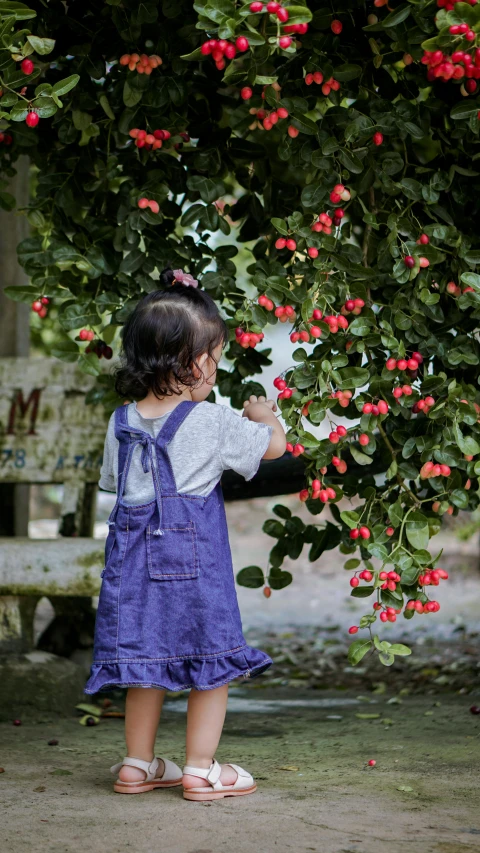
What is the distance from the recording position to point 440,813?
218 centimetres

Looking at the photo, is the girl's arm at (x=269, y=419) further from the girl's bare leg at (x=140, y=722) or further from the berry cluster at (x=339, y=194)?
the girl's bare leg at (x=140, y=722)

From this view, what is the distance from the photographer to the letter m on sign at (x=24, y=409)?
12.7ft

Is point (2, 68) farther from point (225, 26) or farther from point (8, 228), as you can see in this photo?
point (8, 228)

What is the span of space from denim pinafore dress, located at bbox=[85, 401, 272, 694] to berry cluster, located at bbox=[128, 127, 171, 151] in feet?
2.52

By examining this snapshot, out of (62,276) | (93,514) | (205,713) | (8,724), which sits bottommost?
(8,724)

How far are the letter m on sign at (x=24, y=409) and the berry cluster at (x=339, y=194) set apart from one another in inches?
71.1

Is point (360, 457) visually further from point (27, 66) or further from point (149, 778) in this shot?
point (27, 66)

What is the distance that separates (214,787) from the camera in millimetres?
2311

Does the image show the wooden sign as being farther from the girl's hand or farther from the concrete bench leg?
the girl's hand

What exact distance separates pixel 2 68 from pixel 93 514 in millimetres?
2100

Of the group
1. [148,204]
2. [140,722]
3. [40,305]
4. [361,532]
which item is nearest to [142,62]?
[148,204]

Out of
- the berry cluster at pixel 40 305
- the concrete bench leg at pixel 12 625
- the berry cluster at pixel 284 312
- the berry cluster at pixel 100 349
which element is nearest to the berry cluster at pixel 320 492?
the berry cluster at pixel 284 312

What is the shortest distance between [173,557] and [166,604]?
4.4 inches

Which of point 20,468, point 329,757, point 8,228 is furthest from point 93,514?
point 329,757
